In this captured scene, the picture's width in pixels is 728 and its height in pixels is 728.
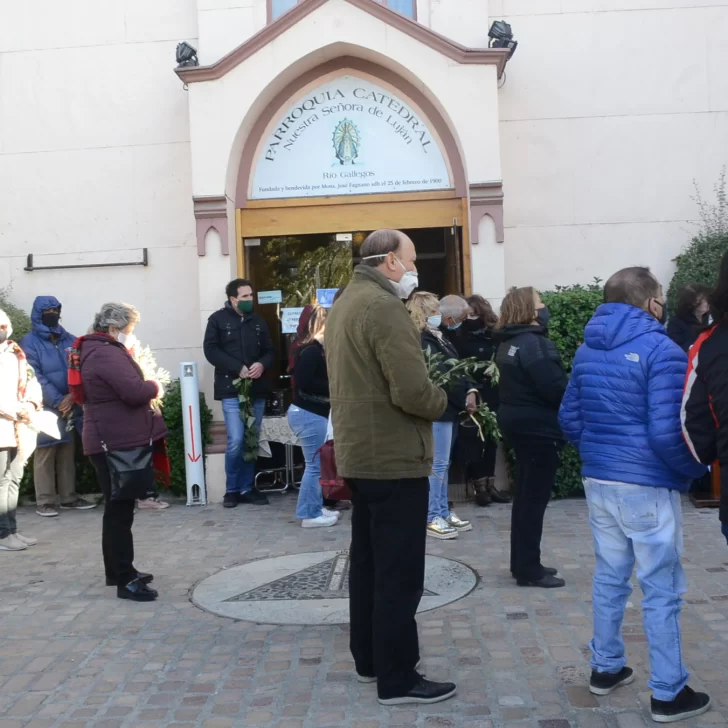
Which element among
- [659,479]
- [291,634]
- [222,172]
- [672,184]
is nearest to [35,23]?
[222,172]

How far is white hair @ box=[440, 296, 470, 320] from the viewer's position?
7.74m

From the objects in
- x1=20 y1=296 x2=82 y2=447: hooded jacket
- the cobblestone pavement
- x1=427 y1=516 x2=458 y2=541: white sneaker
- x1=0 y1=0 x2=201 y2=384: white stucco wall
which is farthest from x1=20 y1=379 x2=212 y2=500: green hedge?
x1=427 y1=516 x2=458 y2=541: white sneaker

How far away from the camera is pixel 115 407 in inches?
A: 218

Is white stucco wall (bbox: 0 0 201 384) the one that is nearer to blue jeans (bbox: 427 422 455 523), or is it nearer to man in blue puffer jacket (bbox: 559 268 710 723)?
blue jeans (bbox: 427 422 455 523)

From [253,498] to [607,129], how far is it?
5217mm

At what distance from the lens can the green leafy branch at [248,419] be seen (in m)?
8.38

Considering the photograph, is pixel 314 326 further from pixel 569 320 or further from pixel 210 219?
pixel 569 320

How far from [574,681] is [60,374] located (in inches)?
235

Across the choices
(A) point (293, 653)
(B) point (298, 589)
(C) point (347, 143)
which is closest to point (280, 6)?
(C) point (347, 143)

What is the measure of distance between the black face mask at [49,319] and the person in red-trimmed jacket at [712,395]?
21.4ft

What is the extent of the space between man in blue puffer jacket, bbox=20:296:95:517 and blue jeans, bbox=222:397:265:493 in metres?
1.42

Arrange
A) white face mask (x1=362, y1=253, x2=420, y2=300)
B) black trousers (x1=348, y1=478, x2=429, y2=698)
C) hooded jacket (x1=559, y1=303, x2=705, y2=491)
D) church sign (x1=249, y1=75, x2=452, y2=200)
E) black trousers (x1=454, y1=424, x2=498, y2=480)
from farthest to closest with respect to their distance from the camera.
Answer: church sign (x1=249, y1=75, x2=452, y2=200) < black trousers (x1=454, y1=424, x2=498, y2=480) < white face mask (x1=362, y1=253, x2=420, y2=300) < black trousers (x1=348, y1=478, x2=429, y2=698) < hooded jacket (x1=559, y1=303, x2=705, y2=491)

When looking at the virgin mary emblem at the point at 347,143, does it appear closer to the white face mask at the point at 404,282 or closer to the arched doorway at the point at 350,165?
the arched doorway at the point at 350,165

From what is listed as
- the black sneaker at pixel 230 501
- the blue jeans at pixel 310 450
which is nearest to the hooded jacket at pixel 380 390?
the blue jeans at pixel 310 450
